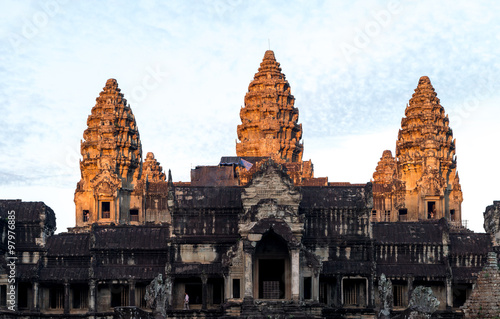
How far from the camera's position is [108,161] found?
8638cm

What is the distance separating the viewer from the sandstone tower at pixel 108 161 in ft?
280

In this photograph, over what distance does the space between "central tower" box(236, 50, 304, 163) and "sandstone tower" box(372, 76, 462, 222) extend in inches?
671

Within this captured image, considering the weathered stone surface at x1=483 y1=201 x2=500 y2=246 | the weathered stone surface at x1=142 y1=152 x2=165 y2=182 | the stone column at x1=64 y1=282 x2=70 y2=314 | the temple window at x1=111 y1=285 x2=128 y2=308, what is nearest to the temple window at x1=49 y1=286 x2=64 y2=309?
the stone column at x1=64 y1=282 x2=70 y2=314

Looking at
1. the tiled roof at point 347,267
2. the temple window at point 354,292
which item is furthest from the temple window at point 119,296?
the temple window at point 354,292

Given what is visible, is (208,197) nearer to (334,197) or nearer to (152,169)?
(334,197)

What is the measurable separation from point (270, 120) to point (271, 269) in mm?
49663

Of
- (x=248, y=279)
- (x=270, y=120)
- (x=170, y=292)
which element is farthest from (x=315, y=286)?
(x=270, y=120)

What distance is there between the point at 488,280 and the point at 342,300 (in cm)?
1816

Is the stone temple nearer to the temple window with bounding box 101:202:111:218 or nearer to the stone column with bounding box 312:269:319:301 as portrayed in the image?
the stone column with bounding box 312:269:319:301

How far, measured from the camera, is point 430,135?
8569 centimetres

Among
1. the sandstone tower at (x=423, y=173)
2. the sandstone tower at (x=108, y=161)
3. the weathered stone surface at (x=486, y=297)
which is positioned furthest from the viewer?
the sandstone tower at (x=108, y=161)

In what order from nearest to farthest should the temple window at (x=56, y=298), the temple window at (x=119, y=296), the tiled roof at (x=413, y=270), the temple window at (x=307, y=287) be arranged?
the temple window at (x=307, y=287)
the tiled roof at (x=413, y=270)
the temple window at (x=119, y=296)
the temple window at (x=56, y=298)

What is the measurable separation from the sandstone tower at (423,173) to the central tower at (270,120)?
1703 cm

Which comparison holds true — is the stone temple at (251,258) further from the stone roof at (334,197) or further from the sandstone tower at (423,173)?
the sandstone tower at (423,173)
